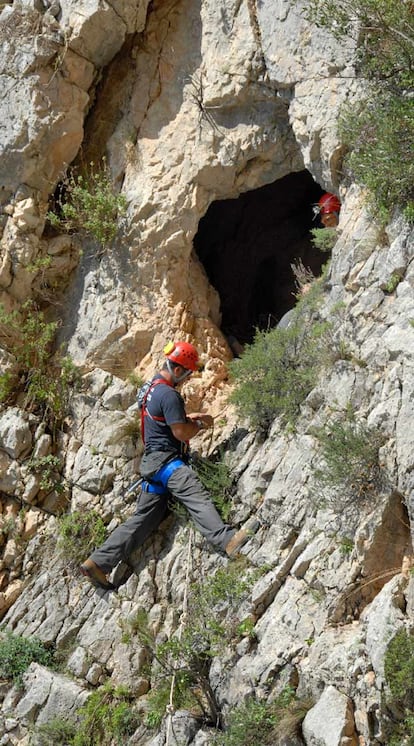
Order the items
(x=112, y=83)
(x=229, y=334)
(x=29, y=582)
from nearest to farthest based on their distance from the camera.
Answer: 1. (x=29, y=582)
2. (x=112, y=83)
3. (x=229, y=334)

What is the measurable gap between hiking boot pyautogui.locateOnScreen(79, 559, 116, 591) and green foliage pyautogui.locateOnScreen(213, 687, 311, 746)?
2105mm

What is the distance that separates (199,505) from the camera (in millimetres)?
7676

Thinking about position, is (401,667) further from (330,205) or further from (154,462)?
(330,205)

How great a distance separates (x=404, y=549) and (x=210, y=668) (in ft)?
6.52

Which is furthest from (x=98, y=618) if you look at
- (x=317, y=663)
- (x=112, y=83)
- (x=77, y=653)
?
(x=112, y=83)

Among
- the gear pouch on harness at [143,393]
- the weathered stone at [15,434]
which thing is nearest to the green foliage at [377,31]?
the gear pouch on harness at [143,393]

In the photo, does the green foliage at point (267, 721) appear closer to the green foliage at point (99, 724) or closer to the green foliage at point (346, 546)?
the green foliage at point (346, 546)

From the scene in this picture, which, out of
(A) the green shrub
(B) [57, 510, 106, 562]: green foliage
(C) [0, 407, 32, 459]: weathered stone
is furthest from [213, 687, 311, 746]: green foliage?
(C) [0, 407, 32, 459]: weathered stone

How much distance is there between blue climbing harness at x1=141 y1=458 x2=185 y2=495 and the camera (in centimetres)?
796

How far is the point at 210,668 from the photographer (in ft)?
23.1

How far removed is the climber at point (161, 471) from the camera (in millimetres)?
7836

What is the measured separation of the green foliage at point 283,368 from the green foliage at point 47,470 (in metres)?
2.08

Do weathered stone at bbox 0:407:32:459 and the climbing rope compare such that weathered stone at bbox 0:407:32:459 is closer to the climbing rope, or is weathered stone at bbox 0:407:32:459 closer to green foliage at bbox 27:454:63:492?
green foliage at bbox 27:454:63:492

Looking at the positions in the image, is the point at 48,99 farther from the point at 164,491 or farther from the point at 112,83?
the point at 164,491
